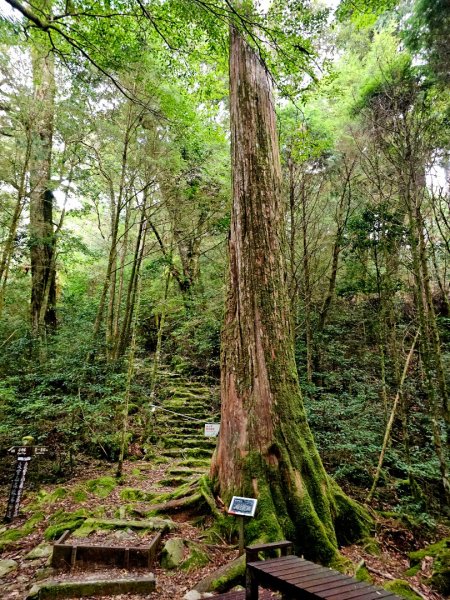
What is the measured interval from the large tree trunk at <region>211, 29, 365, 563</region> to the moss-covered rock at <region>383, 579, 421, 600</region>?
1.77 ft

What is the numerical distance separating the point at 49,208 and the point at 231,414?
10.2 meters

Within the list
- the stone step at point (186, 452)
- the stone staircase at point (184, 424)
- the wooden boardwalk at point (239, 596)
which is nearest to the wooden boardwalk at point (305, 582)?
the wooden boardwalk at point (239, 596)

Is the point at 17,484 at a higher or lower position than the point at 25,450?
lower

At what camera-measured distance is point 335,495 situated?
169 inches

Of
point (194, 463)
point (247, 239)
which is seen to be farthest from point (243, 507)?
point (194, 463)

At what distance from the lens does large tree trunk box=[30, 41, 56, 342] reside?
357 inches

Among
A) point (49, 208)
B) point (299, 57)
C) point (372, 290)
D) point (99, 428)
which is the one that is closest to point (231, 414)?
point (99, 428)

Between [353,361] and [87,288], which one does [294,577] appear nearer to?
[353,361]

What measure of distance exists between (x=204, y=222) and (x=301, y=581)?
10.3 m

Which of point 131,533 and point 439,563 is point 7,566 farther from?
→ point 439,563

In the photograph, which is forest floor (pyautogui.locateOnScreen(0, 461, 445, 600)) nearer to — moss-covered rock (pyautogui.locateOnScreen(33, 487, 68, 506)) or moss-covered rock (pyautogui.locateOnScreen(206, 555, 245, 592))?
moss-covered rock (pyautogui.locateOnScreen(33, 487, 68, 506))

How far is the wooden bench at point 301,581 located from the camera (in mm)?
2005

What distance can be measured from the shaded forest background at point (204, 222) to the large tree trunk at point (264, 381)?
123 centimetres

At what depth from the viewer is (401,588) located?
10.6 feet
